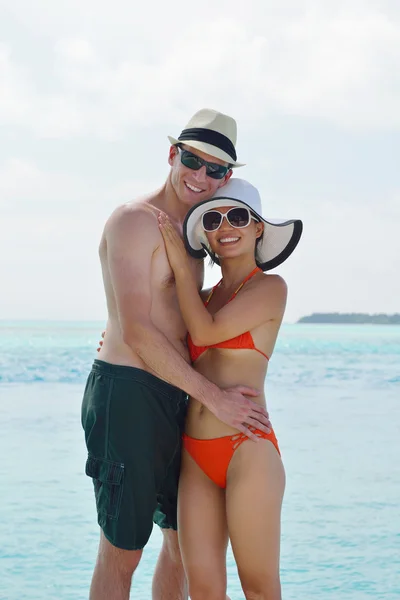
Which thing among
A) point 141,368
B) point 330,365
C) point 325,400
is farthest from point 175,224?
point 330,365

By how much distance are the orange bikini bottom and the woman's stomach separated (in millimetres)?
35

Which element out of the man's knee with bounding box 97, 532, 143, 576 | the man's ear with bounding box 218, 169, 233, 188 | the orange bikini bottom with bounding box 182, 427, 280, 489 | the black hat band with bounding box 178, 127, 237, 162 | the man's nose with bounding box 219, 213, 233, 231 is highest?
the black hat band with bounding box 178, 127, 237, 162

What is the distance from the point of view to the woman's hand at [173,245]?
369 cm

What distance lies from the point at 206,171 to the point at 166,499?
1.55 m

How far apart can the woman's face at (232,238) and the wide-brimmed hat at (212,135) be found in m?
0.31

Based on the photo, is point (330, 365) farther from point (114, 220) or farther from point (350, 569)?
point (114, 220)

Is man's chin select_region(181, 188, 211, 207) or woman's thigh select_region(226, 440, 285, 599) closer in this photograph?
woman's thigh select_region(226, 440, 285, 599)

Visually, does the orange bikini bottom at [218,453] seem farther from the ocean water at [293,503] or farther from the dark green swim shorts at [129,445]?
the ocean water at [293,503]

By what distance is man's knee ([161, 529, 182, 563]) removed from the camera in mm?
3990

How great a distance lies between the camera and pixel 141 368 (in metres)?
3.65

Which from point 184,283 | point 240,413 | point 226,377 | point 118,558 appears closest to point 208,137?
point 184,283

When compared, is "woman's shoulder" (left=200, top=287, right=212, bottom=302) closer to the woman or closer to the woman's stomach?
the woman

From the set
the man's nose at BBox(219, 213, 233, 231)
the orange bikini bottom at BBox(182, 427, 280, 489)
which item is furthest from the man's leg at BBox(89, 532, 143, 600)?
the man's nose at BBox(219, 213, 233, 231)

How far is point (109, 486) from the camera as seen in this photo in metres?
3.58
